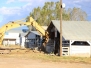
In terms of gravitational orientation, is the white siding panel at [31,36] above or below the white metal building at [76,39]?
above

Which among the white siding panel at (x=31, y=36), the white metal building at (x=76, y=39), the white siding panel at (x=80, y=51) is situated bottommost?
the white siding panel at (x=80, y=51)

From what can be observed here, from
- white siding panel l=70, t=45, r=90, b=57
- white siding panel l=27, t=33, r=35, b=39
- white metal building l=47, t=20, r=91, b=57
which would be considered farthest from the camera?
white siding panel l=27, t=33, r=35, b=39

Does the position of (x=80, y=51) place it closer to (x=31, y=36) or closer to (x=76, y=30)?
(x=76, y=30)

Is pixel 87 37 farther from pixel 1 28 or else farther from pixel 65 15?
pixel 65 15

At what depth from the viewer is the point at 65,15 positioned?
90.2 meters

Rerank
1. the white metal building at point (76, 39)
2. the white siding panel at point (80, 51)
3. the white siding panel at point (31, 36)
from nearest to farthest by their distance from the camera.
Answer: the white metal building at point (76, 39) < the white siding panel at point (80, 51) < the white siding panel at point (31, 36)

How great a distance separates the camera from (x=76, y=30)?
125ft

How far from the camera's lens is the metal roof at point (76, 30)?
115ft

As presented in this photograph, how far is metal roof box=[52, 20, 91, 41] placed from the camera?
1378 inches

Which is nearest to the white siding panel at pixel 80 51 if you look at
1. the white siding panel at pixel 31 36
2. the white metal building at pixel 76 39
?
the white metal building at pixel 76 39

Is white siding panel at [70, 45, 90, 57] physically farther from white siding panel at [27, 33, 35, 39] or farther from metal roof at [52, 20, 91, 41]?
white siding panel at [27, 33, 35, 39]

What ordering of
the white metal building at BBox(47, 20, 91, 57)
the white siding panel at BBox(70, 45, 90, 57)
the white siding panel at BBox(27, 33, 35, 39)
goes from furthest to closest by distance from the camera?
the white siding panel at BBox(27, 33, 35, 39) → the white siding panel at BBox(70, 45, 90, 57) → the white metal building at BBox(47, 20, 91, 57)

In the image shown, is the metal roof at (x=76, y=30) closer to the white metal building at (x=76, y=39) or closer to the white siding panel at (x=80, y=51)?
the white metal building at (x=76, y=39)

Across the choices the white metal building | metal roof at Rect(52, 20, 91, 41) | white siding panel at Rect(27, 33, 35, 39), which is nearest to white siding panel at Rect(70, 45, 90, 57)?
the white metal building
